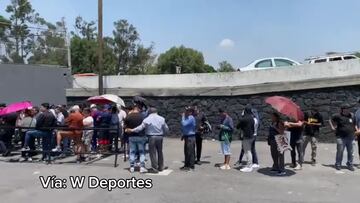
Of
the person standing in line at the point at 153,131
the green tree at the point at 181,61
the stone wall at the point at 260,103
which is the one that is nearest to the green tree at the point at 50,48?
the stone wall at the point at 260,103

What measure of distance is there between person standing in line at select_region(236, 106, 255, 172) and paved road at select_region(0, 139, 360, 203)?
0.93 ft

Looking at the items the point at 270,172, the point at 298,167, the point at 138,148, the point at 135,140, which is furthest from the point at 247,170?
the point at 135,140

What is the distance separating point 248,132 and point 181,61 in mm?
55836

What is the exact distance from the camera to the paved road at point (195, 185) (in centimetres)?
926

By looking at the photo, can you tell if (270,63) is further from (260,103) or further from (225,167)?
(225,167)

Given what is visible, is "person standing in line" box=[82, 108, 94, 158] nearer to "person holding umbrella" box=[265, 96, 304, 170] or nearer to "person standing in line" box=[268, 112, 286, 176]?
"person holding umbrella" box=[265, 96, 304, 170]

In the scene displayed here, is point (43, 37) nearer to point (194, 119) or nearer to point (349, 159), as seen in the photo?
point (194, 119)

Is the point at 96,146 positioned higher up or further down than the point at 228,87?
further down

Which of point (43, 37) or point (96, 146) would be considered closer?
point (96, 146)

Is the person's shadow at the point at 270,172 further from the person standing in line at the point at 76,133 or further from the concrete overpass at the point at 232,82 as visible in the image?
the concrete overpass at the point at 232,82

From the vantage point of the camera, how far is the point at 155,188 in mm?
10094

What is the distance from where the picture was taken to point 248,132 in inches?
476

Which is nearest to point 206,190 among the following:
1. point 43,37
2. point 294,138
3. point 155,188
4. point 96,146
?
point 155,188

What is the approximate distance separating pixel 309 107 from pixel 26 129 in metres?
11.0
